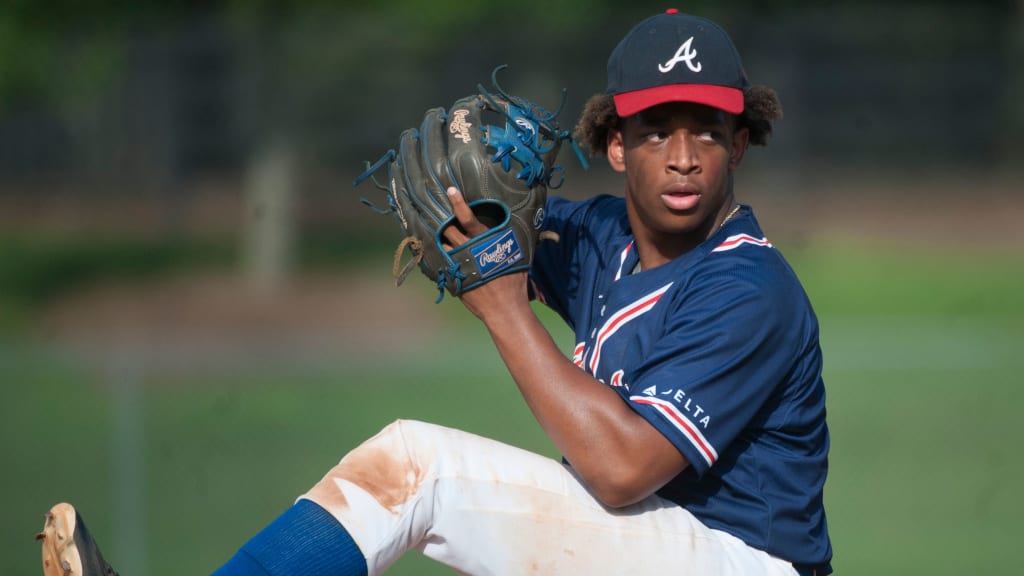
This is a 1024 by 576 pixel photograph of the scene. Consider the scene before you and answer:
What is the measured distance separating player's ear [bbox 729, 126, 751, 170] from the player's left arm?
64cm

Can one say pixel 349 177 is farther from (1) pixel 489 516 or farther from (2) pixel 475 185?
(1) pixel 489 516

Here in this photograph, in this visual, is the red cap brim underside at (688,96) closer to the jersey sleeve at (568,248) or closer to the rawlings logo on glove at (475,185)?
the rawlings logo on glove at (475,185)

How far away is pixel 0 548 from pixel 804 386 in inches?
180

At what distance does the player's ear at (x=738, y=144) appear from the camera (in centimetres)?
273

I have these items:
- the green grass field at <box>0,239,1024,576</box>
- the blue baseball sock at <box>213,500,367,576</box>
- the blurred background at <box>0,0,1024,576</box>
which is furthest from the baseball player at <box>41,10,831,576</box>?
the blurred background at <box>0,0,1024,576</box>

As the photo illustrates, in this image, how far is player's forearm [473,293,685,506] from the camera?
7.57ft

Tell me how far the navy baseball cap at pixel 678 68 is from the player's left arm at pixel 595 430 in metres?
0.58

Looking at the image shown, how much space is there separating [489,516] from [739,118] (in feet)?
3.62

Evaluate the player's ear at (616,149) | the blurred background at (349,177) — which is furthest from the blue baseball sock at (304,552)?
the blurred background at (349,177)

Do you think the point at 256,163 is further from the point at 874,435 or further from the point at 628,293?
the point at 628,293

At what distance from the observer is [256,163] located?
11672 millimetres

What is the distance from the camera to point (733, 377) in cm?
241

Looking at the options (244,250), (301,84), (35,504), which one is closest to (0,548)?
(35,504)

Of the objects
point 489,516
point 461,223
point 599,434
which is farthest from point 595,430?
point 461,223
